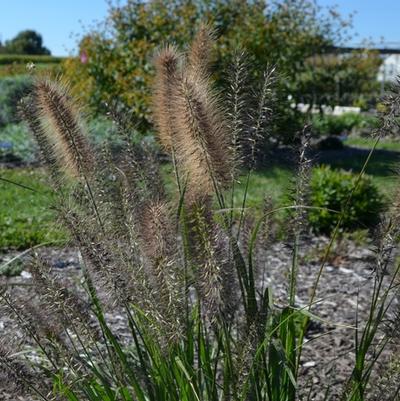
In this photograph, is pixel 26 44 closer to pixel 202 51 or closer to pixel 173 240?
Answer: pixel 202 51

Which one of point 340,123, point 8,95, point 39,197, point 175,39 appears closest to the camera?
point 39,197

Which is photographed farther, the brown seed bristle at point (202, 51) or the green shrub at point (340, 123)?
the green shrub at point (340, 123)

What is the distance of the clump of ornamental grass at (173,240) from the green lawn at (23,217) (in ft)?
8.85

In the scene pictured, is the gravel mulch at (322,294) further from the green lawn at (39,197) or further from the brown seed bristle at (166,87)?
the brown seed bristle at (166,87)

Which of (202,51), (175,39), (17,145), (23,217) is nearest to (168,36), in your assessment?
(175,39)

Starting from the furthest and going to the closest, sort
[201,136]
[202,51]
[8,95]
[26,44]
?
[26,44], [8,95], [202,51], [201,136]

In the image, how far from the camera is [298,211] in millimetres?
2131

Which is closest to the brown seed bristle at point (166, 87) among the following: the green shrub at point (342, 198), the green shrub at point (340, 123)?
the green shrub at point (342, 198)

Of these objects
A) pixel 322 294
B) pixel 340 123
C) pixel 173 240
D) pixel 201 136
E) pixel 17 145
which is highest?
pixel 201 136

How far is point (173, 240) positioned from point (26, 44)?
4508 cm

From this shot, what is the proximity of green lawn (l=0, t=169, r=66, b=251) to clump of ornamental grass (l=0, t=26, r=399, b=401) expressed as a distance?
8.85ft

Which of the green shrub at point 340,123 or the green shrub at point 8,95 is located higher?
the green shrub at point 8,95

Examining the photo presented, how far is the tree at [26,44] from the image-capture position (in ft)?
142

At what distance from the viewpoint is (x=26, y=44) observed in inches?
1764
